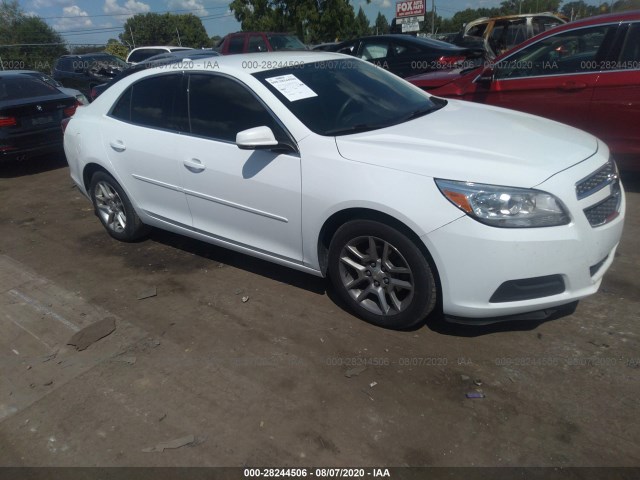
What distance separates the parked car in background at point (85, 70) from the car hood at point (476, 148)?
500 inches

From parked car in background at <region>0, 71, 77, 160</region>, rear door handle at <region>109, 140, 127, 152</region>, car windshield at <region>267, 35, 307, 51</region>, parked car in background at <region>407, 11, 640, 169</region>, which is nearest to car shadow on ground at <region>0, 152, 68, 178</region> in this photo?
parked car in background at <region>0, 71, 77, 160</region>

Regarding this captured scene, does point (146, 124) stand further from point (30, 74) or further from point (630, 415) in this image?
point (30, 74)

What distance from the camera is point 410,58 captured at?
9789 millimetres

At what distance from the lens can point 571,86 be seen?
5.29 metres

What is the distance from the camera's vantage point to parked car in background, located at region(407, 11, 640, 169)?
4.98m

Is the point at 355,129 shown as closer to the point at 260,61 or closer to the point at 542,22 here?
the point at 260,61

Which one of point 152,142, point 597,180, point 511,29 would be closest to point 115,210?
point 152,142

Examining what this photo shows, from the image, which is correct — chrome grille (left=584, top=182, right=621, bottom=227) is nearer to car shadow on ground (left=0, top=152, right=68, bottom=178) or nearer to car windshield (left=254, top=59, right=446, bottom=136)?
car windshield (left=254, top=59, right=446, bottom=136)

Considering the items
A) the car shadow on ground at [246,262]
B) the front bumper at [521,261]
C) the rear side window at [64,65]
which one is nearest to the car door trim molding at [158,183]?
the car shadow on ground at [246,262]

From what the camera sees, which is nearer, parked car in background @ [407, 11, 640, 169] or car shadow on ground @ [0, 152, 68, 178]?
parked car in background @ [407, 11, 640, 169]

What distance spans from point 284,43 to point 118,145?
11.1m

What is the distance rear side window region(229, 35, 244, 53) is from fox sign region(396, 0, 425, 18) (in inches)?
802

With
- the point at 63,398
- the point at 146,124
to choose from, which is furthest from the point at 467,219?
the point at 146,124

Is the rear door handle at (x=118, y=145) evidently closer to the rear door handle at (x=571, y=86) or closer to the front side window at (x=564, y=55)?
the front side window at (x=564, y=55)
